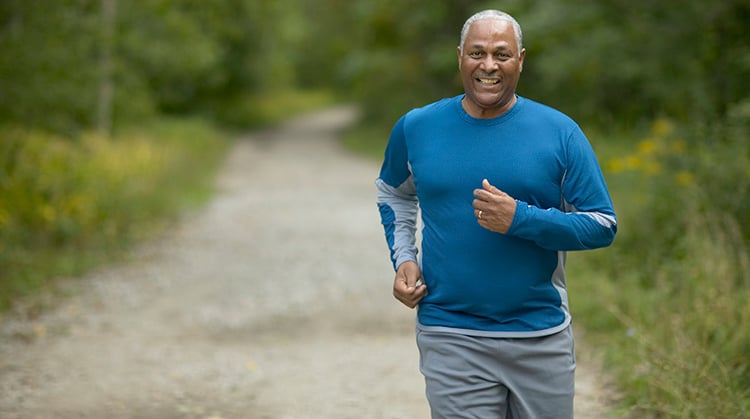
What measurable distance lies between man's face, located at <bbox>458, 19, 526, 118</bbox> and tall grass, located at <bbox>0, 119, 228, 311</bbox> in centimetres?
596

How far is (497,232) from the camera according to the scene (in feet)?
9.16

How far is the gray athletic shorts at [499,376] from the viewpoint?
9.57 feet

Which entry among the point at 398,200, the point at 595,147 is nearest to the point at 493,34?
the point at 398,200

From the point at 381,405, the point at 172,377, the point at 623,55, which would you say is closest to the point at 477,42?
the point at 381,405

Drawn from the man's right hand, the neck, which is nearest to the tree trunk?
the man's right hand

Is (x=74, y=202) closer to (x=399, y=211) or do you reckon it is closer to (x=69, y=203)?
(x=69, y=203)

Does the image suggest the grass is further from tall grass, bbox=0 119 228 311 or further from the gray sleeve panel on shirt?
the gray sleeve panel on shirt

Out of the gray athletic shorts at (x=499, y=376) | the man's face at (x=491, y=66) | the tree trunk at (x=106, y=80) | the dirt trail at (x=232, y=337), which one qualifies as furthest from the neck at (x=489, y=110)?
the tree trunk at (x=106, y=80)

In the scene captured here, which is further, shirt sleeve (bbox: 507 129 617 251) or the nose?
the nose

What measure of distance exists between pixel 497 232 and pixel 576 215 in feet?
0.80

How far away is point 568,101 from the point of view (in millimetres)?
21156

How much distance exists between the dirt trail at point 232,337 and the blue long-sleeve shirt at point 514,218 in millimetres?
2486

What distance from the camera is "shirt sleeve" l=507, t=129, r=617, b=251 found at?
2699 millimetres

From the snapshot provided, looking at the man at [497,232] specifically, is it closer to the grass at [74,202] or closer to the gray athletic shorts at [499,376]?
the gray athletic shorts at [499,376]
